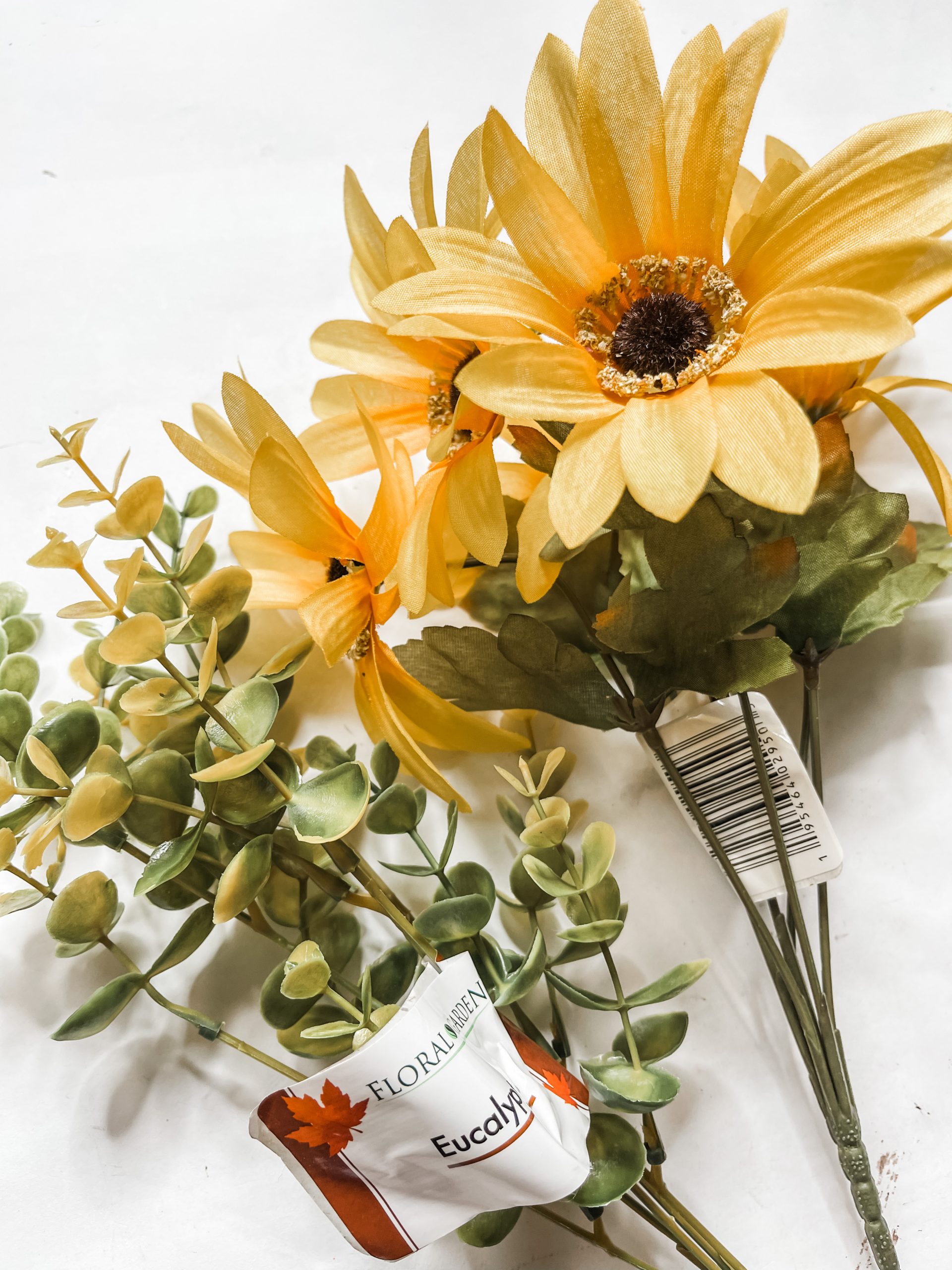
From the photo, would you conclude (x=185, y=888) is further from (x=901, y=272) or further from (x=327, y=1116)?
(x=901, y=272)

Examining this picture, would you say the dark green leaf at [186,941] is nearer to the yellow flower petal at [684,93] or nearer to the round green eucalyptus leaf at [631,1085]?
the round green eucalyptus leaf at [631,1085]

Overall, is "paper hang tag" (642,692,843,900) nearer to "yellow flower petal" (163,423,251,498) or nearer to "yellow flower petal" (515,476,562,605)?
"yellow flower petal" (515,476,562,605)

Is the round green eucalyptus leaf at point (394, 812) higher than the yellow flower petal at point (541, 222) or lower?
lower

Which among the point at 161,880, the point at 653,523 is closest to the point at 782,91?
the point at 653,523

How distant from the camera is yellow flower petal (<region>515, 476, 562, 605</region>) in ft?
1.64

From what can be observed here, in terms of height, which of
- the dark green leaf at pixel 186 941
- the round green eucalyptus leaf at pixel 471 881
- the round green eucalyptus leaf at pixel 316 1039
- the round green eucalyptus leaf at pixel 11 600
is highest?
the round green eucalyptus leaf at pixel 11 600

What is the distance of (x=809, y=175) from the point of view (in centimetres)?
49

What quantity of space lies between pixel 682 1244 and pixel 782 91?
0.86 meters

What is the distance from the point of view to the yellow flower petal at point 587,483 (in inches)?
17.1

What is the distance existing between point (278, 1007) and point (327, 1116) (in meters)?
0.15

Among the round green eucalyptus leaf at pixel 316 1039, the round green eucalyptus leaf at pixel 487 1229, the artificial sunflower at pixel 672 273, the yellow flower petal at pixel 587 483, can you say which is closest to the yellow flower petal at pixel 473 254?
the artificial sunflower at pixel 672 273

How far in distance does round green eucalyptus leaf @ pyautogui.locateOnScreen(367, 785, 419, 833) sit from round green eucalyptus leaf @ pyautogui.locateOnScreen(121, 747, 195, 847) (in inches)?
4.3

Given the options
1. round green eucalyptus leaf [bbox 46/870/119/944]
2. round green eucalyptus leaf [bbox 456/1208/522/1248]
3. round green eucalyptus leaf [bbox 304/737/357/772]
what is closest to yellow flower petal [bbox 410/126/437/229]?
round green eucalyptus leaf [bbox 304/737/357/772]

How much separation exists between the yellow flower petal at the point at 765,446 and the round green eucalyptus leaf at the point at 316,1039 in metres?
0.37
